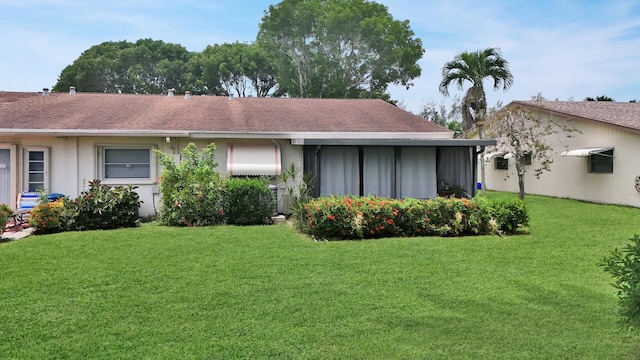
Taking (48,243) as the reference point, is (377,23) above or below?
above

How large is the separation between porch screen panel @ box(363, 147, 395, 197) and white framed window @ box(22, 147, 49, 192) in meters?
10.7

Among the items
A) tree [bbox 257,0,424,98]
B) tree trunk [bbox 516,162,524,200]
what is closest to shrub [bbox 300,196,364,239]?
tree trunk [bbox 516,162,524,200]

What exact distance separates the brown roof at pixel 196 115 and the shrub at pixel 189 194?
2.32 m

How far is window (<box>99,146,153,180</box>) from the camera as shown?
50.5 ft

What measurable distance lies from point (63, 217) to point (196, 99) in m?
8.88

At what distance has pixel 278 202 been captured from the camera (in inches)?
637

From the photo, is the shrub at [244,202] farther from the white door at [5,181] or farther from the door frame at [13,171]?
the white door at [5,181]

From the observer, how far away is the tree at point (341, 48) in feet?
151

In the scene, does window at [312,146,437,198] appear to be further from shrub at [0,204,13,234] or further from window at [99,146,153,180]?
shrub at [0,204,13,234]

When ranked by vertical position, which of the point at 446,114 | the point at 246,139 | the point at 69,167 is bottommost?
the point at 69,167

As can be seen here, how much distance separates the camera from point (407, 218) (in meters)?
12.3

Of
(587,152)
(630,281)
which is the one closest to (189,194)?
(630,281)

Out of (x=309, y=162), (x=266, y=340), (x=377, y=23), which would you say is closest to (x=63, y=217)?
(x=309, y=162)

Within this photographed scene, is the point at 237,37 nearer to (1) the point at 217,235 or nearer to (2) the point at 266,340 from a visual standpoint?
(1) the point at 217,235
